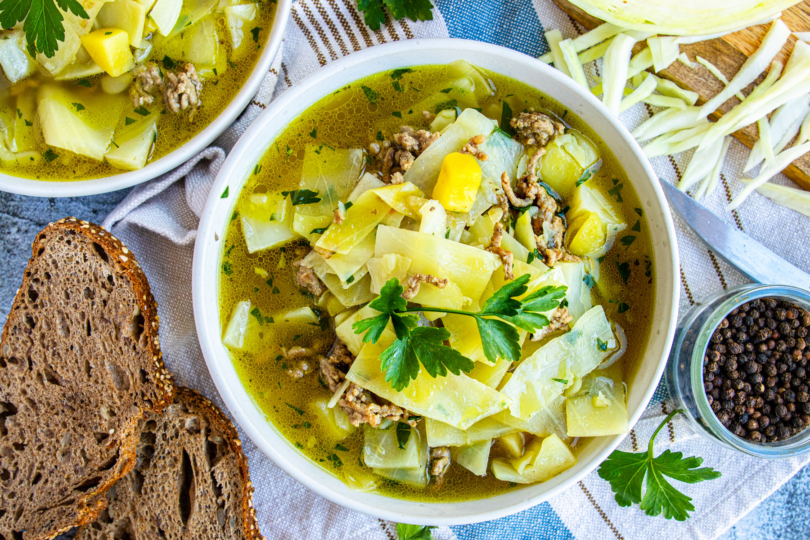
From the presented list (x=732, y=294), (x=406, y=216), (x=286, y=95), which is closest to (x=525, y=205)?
(x=406, y=216)

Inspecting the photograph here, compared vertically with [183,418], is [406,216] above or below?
above

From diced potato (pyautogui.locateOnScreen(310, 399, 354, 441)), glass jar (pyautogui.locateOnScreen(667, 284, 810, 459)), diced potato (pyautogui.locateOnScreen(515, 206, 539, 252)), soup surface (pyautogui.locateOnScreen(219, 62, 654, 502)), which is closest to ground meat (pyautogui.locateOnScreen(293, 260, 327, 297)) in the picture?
soup surface (pyautogui.locateOnScreen(219, 62, 654, 502))

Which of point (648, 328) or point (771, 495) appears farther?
point (771, 495)

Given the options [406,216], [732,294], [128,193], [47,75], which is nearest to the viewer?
[406,216]

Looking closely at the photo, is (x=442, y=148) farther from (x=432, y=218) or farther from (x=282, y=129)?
(x=282, y=129)

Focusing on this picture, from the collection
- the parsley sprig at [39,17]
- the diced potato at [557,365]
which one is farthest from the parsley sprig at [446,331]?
the parsley sprig at [39,17]

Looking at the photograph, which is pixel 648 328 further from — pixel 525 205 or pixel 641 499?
pixel 641 499
